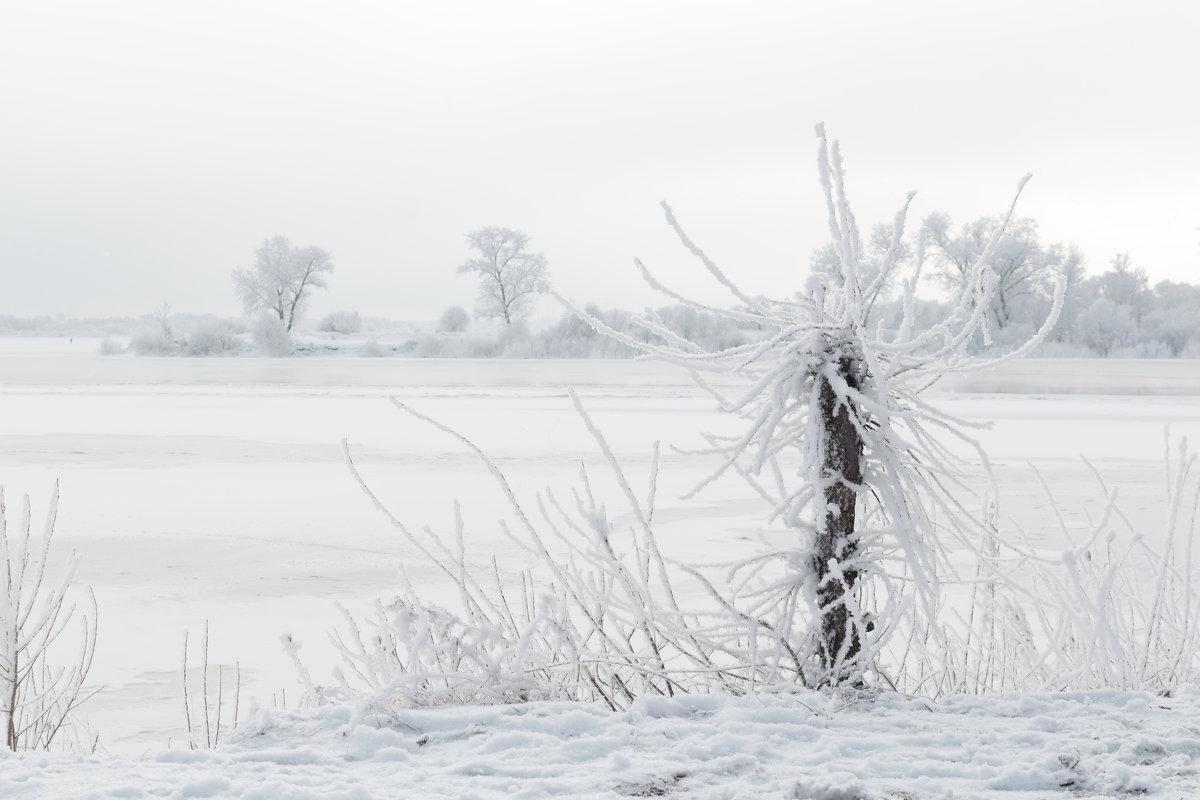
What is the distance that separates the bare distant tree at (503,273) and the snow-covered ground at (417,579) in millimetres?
53099

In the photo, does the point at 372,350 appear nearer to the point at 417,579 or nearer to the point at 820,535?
the point at 417,579

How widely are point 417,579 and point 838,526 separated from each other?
5.08 metres

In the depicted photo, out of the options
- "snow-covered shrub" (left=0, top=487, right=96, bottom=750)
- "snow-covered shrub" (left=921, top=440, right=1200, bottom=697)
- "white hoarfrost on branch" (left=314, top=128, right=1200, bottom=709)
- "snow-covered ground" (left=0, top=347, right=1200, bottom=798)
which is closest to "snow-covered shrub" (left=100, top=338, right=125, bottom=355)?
"snow-covered ground" (left=0, top=347, right=1200, bottom=798)

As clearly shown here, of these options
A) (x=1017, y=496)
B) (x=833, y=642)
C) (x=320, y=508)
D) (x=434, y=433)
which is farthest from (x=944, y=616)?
(x=434, y=433)

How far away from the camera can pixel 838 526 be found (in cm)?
307

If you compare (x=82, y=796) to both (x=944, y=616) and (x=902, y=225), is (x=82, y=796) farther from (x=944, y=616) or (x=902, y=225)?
(x=944, y=616)

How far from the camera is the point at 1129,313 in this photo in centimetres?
6203

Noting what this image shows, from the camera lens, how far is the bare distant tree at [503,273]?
78.2m

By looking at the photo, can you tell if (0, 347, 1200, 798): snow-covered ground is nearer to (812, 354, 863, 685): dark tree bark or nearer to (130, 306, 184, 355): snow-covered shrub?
(812, 354, 863, 685): dark tree bark

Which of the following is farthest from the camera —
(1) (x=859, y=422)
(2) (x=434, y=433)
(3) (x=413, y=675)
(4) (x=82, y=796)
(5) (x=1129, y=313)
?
(5) (x=1129, y=313)

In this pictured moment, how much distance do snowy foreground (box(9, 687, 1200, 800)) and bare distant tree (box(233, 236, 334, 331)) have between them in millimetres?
80132

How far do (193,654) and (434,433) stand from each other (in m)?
11.1

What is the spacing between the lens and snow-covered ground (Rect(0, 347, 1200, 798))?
2289 millimetres

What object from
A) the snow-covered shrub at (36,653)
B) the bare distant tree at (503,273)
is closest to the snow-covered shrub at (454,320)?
the bare distant tree at (503,273)
